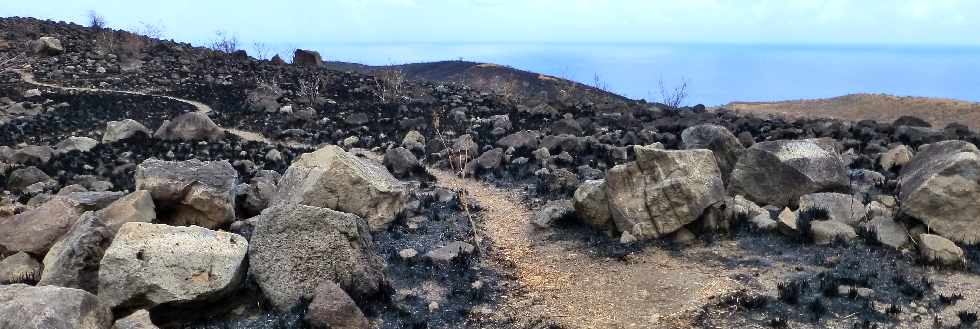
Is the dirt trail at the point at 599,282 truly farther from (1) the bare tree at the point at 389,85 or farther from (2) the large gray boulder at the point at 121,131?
(1) the bare tree at the point at 389,85

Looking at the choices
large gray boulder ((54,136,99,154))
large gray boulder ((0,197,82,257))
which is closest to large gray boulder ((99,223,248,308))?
large gray boulder ((0,197,82,257))

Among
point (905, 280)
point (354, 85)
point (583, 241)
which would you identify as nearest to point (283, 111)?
point (354, 85)

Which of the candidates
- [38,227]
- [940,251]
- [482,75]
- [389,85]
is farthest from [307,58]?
[940,251]

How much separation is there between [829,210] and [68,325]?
845 cm

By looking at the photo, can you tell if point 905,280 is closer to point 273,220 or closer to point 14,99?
point 273,220

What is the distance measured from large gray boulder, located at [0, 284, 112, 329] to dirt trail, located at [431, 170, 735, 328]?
3.88 metres

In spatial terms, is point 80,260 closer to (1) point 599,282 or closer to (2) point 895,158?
(1) point 599,282

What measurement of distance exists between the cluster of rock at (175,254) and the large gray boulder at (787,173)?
5592 mm

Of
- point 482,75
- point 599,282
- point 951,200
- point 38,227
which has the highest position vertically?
point 951,200

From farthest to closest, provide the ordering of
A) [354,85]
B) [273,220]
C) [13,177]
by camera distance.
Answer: [354,85], [13,177], [273,220]

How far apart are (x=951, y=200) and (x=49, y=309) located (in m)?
9.23

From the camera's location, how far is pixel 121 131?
53.8 feet

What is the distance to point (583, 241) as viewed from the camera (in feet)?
30.9

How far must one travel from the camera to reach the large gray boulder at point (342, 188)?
30.1 feet
